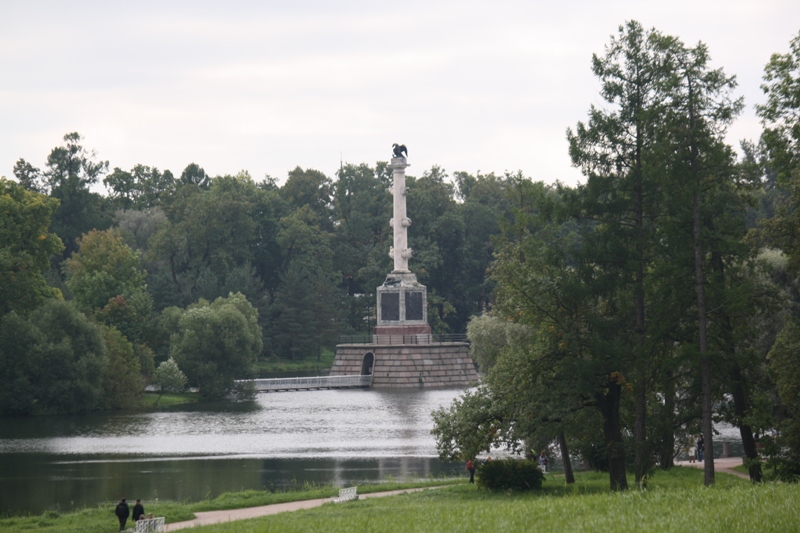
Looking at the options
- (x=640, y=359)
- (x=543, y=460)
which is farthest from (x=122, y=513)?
(x=543, y=460)

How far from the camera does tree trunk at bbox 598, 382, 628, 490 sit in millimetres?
27766

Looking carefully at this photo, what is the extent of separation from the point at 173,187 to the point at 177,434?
69.2 m

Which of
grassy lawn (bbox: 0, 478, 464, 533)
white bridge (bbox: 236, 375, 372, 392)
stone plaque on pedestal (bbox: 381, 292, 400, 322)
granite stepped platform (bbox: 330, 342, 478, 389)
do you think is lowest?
grassy lawn (bbox: 0, 478, 464, 533)

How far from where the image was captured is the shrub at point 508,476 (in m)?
29.2

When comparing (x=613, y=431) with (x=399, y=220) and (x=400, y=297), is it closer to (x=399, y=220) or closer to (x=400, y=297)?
(x=400, y=297)

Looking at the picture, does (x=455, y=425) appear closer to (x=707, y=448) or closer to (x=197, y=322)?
(x=707, y=448)

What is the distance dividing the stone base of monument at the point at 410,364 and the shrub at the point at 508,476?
155ft

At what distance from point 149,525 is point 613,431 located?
12.0 meters

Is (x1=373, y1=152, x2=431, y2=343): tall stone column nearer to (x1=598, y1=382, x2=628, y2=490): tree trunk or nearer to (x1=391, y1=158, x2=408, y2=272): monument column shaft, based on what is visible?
(x1=391, y1=158, x2=408, y2=272): monument column shaft

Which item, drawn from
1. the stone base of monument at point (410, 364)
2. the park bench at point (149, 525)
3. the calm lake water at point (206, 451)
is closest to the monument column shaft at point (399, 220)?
the stone base of monument at point (410, 364)

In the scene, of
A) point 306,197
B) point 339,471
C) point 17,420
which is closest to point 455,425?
point 339,471

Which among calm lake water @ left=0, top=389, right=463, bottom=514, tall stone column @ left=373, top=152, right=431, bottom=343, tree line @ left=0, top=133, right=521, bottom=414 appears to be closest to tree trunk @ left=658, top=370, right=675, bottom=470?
calm lake water @ left=0, top=389, right=463, bottom=514

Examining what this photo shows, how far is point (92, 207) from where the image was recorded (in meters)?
102

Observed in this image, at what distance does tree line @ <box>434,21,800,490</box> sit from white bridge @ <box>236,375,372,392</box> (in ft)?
155
